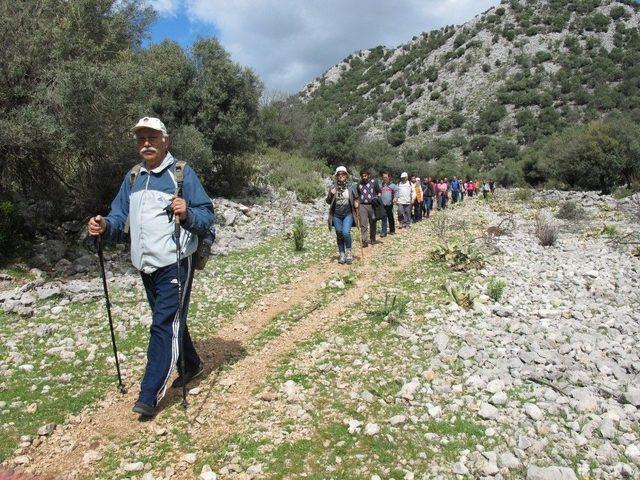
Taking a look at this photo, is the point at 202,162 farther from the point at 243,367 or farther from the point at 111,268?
the point at 243,367

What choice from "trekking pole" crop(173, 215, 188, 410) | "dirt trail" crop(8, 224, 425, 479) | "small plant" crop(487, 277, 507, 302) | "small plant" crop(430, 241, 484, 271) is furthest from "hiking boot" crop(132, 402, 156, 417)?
"small plant" crop(430, 241, 484, 271)

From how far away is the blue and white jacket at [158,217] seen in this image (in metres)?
4.57

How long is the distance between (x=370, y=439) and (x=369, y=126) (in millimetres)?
78172

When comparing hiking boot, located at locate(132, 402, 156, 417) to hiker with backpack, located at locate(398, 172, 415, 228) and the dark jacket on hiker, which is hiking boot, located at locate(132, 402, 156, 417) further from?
hiker with backpack, located at locate(398, 172, 415, 228)

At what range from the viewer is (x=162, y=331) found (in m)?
4.56

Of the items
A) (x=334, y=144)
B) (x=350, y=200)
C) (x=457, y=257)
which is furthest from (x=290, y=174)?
(x=457, y=257)

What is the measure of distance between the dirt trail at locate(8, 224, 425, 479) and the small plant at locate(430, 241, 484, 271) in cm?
259

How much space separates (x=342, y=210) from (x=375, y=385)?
6328 mm

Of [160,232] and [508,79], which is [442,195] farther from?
[508,79]

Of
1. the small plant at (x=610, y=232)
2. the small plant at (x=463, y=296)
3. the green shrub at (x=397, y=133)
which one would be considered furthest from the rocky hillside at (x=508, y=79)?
the small plant at (x=463, y=296)

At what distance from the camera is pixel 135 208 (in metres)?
4.65

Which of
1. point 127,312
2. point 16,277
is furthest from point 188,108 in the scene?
point 127,312

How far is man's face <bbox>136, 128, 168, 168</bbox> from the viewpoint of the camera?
4543mm

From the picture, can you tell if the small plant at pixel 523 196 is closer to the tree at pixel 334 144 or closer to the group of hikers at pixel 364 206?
the group of hikers at pixel 364 206
